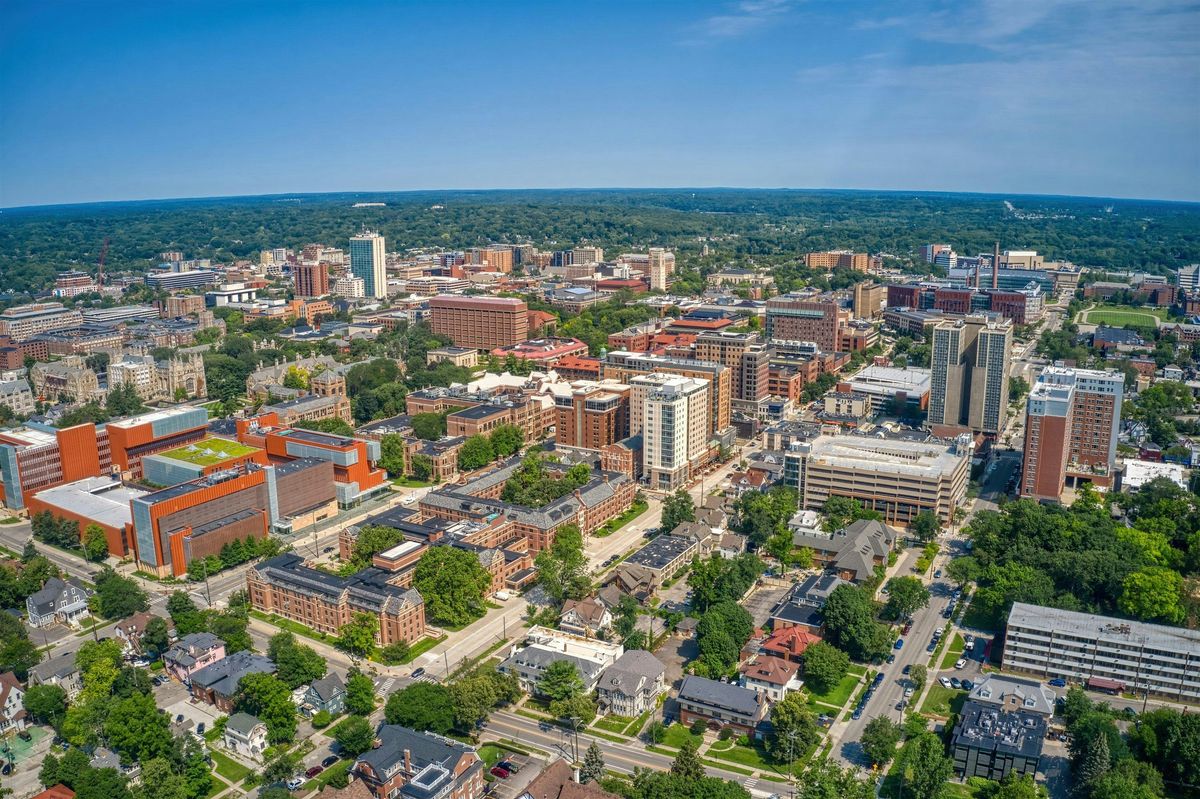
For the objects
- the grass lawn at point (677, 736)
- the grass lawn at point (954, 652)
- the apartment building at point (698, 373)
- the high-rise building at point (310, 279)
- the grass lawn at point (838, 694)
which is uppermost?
the high-rise building at point (310, 279)

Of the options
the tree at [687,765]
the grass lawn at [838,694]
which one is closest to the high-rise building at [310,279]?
the grass lawn at [838,694]

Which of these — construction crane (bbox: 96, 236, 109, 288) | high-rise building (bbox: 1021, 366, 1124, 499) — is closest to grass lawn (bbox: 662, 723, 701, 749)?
high-rise building (bbox: 1021, 366, 1124, 499)

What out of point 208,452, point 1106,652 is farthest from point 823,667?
point 208,452

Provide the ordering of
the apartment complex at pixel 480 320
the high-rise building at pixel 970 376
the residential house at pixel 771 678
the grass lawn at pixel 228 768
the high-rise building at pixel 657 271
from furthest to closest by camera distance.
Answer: the high-rise building at pixel 657 271, the apartment complex at pixel 480 320, the high-rise building at pixel 970 376, the residential house at pixel 771 678, the grass lawn at pixel 228 768

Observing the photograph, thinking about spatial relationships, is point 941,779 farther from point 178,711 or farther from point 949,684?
point 178,711

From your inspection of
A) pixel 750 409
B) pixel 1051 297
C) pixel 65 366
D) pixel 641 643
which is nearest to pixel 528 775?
pixel 641 643

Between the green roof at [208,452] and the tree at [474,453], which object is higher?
the green roof at [208,452]

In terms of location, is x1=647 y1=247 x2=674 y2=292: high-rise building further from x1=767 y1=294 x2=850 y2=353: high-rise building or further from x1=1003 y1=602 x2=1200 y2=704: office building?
x1=1003 y1=602 x2=1200 y2=704: office building

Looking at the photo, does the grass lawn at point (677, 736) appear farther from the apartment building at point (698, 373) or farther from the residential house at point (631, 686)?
the apartment building at point (698, 373)
